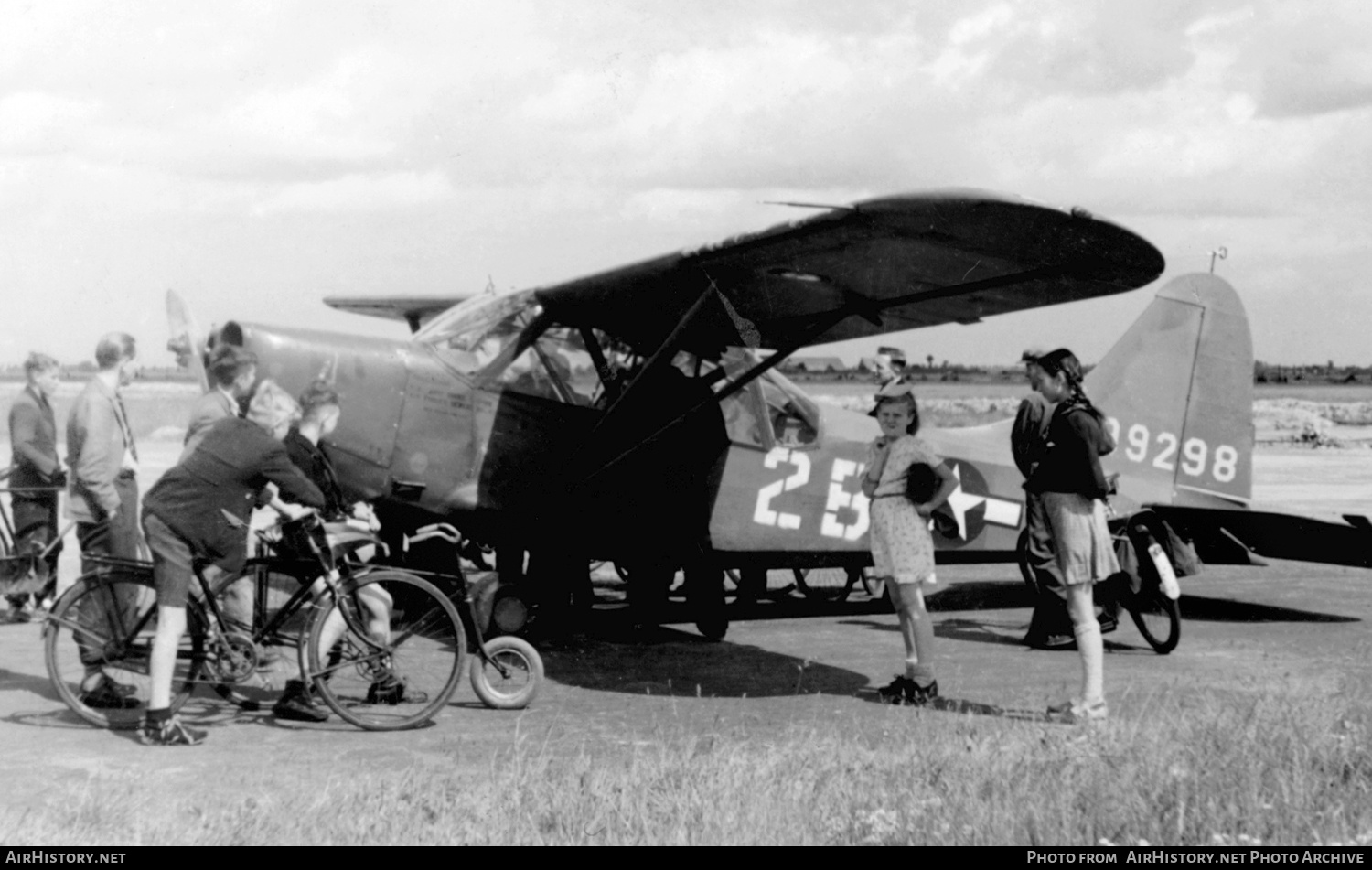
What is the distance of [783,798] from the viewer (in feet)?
14.8

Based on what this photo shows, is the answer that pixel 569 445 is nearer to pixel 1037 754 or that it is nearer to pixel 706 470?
pixel 706 470

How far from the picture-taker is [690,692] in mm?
7078

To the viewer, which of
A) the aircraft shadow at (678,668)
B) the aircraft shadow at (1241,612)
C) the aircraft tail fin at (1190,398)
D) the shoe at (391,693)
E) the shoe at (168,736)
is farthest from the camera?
the aircraft tail fin at (1190,398)

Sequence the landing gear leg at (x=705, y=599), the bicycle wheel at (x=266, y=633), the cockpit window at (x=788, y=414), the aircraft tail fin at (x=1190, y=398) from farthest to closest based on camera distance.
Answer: the aircraft tail fin at (x=1190, y=398), the cockpit window at (x=788, y=414), the landing gear leg at (x=705, y=599), the bicycle wheel at (x=266, y=633)

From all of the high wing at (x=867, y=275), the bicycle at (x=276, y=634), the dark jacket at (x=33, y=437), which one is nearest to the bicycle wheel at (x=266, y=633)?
the bicycle at (x=276, y=634)

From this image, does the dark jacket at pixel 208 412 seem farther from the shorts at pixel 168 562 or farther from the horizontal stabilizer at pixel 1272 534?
the horizontal stabilizer at pixel 1272 534

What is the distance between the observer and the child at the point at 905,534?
22.1 feet

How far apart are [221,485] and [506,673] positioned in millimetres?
1759

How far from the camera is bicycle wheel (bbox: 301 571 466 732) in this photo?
5.88 meters

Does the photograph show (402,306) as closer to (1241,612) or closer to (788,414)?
(788,414)

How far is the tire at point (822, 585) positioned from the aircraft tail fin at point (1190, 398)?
260 centimetres

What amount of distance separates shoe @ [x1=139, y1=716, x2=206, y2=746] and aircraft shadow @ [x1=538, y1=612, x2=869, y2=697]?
222 cm

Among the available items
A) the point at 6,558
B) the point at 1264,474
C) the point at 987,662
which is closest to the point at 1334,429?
the point at 1264,474
